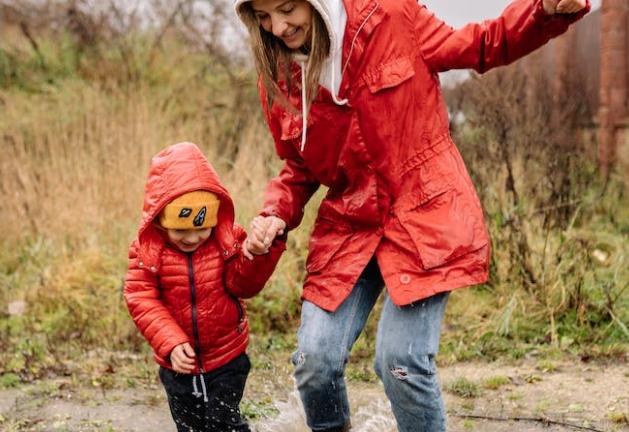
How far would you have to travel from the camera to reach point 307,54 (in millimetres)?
2885

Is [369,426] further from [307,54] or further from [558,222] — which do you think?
[558,222]

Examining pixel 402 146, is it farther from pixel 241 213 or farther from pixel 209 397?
pixel 241 213

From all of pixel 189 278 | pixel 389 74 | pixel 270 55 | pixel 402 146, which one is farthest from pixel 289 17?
pixel 189 278

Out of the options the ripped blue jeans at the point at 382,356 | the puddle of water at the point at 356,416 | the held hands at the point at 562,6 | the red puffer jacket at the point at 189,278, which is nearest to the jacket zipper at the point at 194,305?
the red puffer jacket at the point at 189,278

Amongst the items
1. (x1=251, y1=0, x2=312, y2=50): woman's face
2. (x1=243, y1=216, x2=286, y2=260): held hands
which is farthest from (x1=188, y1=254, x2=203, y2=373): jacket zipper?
(x1=251, y1=0, x2=312, y2=50): woman's face

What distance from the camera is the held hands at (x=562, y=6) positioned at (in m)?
2.49

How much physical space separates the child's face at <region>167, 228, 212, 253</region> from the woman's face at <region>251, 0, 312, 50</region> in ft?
2.69

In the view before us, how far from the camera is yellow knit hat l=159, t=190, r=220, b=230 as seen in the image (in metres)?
3.07

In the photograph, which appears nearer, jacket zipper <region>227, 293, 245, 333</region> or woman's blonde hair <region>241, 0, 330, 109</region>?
woman's blonde hair <region>241, 0, 330, 109</region>

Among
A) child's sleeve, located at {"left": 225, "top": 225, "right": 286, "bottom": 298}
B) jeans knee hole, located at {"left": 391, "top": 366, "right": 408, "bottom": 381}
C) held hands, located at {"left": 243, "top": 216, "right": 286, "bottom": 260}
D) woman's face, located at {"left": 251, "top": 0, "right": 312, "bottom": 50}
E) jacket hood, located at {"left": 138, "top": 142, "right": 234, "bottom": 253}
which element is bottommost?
jeans knee hole, located at {"left": 391, "top": 366, "right": 408, "bottom": 381}

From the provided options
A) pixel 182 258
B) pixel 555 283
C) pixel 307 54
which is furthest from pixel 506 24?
pixel 555 283

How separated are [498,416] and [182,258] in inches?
68.2

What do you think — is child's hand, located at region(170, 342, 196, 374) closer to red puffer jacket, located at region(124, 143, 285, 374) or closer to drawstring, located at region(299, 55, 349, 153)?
red puffer jacket, located at region(124, 143, 285, 374)

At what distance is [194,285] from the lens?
10.3 feet
